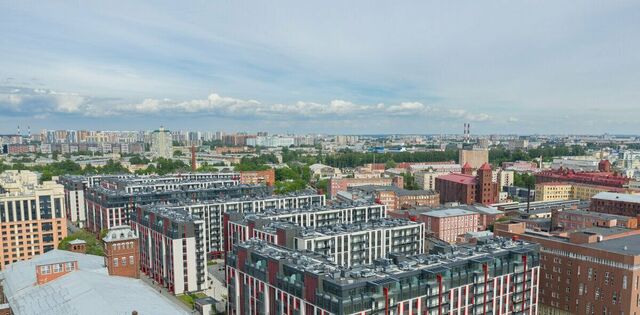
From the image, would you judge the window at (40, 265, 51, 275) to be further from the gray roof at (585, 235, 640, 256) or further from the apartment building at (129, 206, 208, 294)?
the gray roof at (585, 235, 640, 256)

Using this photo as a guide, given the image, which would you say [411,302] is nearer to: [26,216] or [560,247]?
[560,247]

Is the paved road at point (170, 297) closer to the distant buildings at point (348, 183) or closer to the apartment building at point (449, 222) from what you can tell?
the apartment building at point (449, 222)

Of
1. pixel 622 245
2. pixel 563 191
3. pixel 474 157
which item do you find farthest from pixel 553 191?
pixel 474 157

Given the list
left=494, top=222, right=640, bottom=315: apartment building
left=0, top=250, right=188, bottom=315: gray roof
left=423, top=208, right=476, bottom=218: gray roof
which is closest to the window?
left=0, top=250, right=188, bottom=315: gray roof

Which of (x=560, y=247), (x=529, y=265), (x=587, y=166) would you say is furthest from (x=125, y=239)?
(x=587, y=166)

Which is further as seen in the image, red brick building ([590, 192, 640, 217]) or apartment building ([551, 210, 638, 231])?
red brick building ([590, 192, 640, 217])

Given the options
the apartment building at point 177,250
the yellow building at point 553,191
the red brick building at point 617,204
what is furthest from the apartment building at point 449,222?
the yellow building at point 553,191
